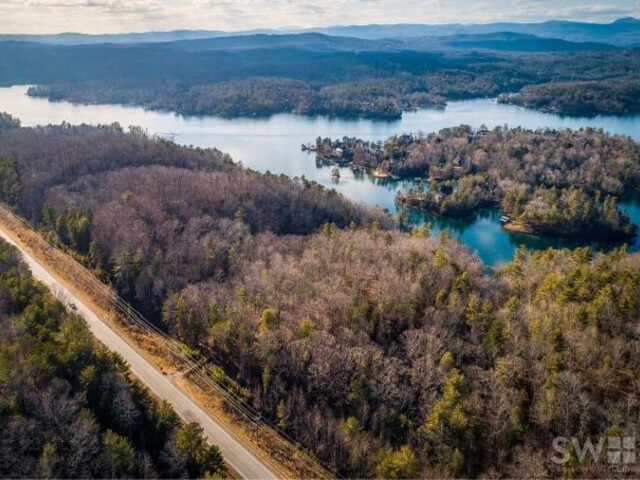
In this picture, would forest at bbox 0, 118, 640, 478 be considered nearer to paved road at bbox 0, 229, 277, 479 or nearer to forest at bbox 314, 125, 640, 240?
paved road at bbox 0, 229, 277, 479

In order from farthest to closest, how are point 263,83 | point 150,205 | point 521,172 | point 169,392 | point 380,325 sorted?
point 263,83, point 521,172, point 150,205, point 380,325, point 169,392

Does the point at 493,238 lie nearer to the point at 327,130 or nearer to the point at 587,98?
the point at 327,130

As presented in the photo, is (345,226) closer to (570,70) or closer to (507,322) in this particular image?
(507,322)

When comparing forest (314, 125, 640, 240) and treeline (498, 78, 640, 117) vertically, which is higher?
treeline (498, 78, 640, 117)

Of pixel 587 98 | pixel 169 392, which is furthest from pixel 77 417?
pixel 587 98

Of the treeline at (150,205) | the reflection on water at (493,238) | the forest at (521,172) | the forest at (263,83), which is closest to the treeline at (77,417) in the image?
the treeline at (150,205)

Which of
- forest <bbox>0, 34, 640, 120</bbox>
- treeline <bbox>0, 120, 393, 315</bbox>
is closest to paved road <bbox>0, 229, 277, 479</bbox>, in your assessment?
treeline <bbox>0, 120, 393, 315</bbox>
